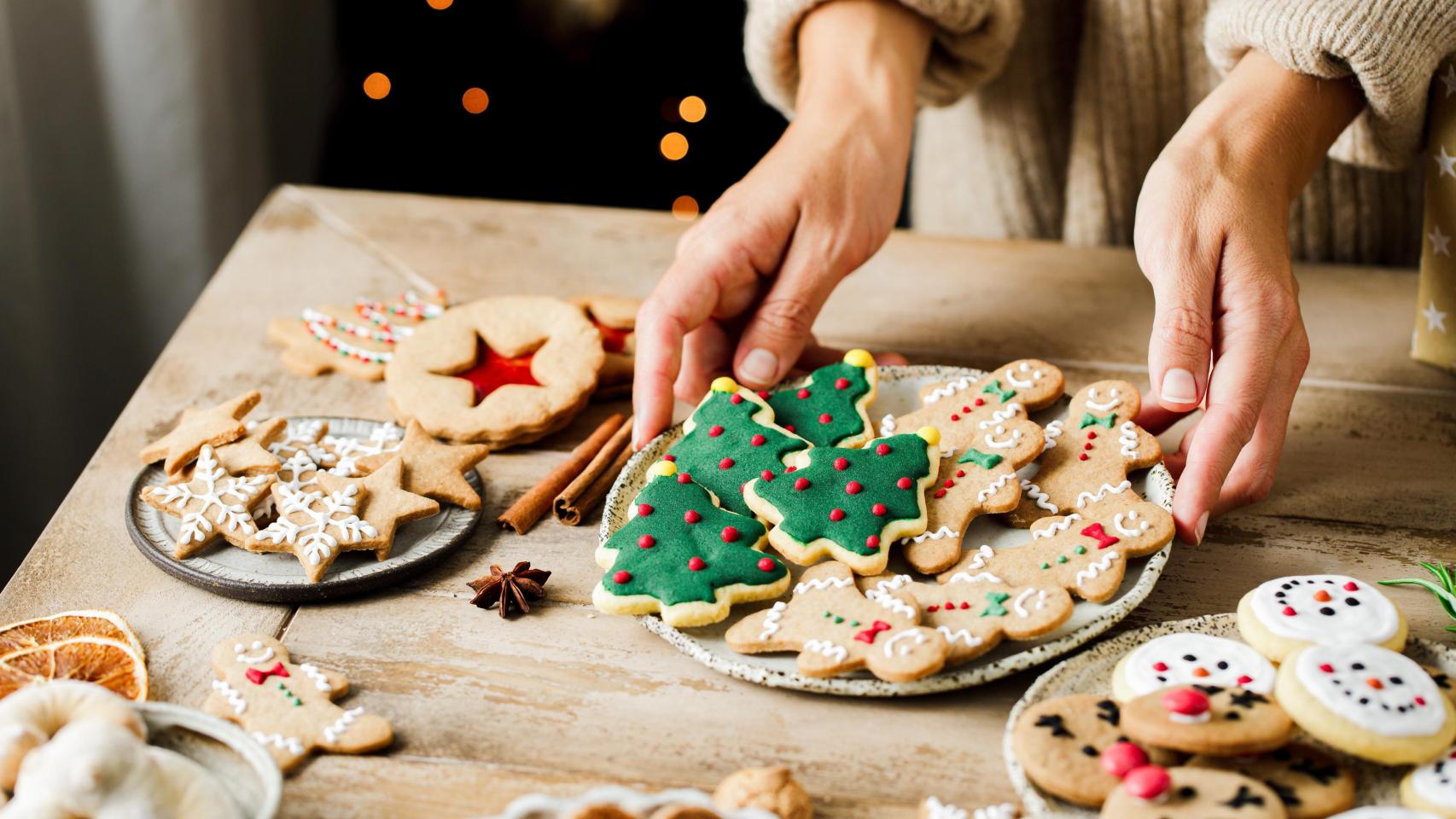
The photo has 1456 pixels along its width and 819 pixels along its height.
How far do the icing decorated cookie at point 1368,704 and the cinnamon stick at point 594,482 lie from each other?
0.68m

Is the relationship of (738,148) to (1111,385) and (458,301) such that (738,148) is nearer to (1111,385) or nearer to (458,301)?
(458,301)

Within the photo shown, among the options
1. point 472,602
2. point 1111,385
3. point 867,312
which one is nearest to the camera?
point 472,602

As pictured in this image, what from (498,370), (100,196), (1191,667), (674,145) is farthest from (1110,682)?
(674,145)

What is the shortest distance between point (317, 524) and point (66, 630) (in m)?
0.23

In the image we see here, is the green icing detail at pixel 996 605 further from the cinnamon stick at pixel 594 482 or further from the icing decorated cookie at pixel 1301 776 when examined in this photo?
the cinnamon stick at pixel 594 482

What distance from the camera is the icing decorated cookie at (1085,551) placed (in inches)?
40.8

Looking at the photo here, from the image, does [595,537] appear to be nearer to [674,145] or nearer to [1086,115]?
[1086,115]

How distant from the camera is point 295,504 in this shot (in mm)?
1163

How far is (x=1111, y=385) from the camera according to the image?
4.24 ft

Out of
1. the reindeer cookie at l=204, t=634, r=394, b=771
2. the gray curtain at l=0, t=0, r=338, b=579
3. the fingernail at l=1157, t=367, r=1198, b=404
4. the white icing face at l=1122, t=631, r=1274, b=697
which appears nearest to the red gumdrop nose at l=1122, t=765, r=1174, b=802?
the white icing face at l=1122, t=631, r=1274, b=697

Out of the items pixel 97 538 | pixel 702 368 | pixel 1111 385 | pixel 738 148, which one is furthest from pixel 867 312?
pixel 738 148

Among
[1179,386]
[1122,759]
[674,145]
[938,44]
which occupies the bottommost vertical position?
[674,145]

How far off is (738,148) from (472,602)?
202cm

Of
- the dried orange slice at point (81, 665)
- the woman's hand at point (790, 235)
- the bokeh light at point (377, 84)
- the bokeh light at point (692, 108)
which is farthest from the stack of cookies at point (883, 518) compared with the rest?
the bokeh light at point (377, 84)
